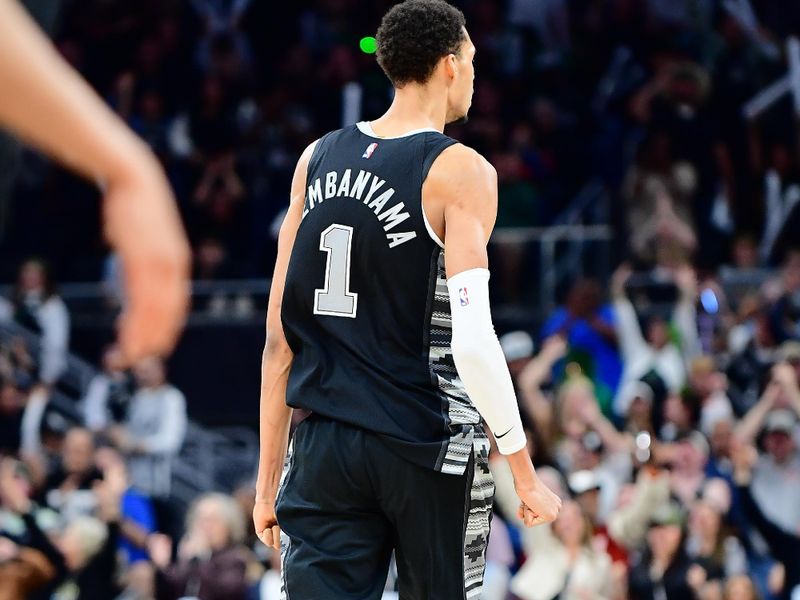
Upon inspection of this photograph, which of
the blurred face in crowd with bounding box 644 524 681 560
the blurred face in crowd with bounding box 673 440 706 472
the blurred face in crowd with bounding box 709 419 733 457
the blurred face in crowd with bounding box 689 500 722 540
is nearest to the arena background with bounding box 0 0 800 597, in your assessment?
the blurred face in crowd with bounding box 709 419 733 457

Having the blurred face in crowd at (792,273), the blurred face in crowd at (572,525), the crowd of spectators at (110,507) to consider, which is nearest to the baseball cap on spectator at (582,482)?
the blurred face in crowd at (572,525)

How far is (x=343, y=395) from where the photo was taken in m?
3.49

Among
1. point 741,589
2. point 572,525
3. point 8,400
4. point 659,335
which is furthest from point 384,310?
point 8,400

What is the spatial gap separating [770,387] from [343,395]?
21.9 ft

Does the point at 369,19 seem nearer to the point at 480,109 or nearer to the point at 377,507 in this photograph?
the point at 480,109

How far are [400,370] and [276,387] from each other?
14.7 inches

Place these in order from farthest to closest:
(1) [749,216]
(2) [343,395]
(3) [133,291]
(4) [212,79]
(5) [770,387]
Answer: (4) [212,79]
(1) [749,216]
(5) [770,387]
(2) [343,395]
(3) [133,291]

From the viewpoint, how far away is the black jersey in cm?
347

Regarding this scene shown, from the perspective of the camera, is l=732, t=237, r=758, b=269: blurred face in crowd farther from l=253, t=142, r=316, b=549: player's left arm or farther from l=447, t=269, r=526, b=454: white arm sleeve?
l=447, t=269, r=526, b=454: white arm sleeve

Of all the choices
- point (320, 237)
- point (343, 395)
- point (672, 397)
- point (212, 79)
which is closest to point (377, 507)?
point (343, 395)

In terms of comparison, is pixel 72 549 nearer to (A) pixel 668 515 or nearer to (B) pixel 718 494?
(A) pixel 668 515

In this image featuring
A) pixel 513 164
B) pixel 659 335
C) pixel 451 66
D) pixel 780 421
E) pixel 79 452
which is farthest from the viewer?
pixel 513 164

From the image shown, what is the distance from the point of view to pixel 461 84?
366 cm

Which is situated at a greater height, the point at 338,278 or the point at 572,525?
the point at 338,278
